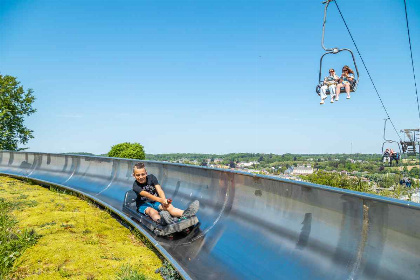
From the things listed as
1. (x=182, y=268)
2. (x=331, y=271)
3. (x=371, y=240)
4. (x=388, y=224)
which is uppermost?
(x=388, y=224)

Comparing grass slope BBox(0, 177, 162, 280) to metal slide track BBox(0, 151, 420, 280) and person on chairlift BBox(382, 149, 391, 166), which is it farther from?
person on chairlift BBox(382, 149, 391, 166)

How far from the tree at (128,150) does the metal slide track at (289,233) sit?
12110 mm

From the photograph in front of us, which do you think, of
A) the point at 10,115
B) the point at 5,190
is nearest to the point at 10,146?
the point at 10,115

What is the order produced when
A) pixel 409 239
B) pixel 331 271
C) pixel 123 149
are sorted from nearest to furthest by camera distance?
pixel 409 239 < pixel 331 271 < pixel 123 149

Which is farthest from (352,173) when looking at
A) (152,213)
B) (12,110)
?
(12,110)

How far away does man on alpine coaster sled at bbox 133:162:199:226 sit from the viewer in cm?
507

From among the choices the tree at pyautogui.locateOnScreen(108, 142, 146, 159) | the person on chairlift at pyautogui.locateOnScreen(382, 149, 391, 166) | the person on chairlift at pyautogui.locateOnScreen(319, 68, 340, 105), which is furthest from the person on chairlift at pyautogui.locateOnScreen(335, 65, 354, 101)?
the person on chairlift at pyautogui.locateOnScreen(382, 149, 391, 166)

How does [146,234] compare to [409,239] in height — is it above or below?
below

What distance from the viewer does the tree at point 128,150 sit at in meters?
18.2

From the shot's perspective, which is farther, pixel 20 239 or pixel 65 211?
pixel 65 211

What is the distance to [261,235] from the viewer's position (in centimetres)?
421

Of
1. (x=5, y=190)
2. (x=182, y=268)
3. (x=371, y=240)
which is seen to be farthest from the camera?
(x=5, y=190)

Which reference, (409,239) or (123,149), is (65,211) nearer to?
(409,239)

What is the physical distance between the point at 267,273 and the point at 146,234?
95.1 inches
